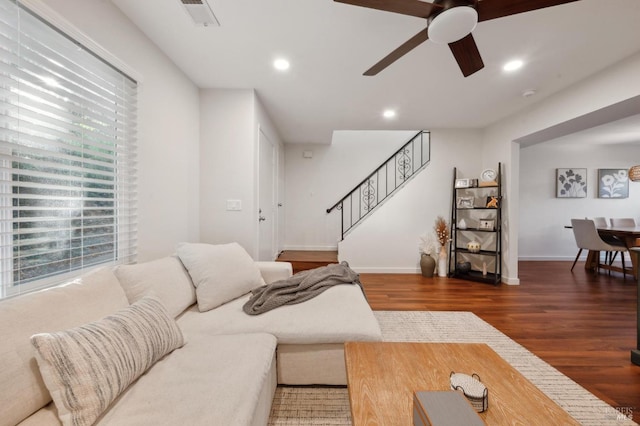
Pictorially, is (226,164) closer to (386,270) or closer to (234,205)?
(234,205)

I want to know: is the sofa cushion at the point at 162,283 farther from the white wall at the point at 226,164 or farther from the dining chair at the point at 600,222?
the dining chair at the point at 600,222

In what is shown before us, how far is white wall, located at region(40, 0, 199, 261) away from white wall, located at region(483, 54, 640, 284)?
4.19 meters

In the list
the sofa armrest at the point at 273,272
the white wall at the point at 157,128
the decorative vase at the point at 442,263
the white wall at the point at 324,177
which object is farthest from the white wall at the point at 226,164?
the decorative vase at the point at 442,263

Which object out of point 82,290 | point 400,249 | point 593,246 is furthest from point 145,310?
point 593,246

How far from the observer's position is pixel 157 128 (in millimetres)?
2230

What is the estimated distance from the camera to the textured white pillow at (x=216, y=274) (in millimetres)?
1893

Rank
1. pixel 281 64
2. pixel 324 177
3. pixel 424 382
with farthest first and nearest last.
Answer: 1. pixel 324 177
2. pixel 281 64
3. pixel 424 382

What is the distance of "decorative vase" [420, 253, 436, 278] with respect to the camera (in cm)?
442

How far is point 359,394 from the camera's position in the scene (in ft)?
3.47

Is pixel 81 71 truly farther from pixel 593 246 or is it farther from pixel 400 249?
pixel 593 246

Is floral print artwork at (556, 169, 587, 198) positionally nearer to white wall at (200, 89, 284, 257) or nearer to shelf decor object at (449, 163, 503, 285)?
shelf decor object at (449, 163, 503, 285)

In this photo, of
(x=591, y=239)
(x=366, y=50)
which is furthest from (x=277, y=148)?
(x=591, y=239)

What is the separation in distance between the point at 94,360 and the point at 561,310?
4234 millimetres

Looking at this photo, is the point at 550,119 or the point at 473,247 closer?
the point at 550,119
